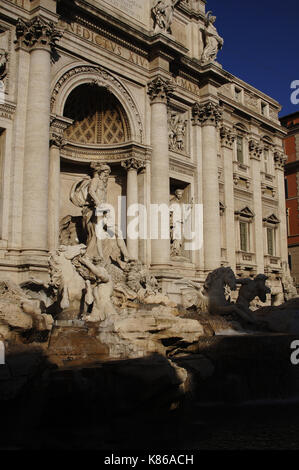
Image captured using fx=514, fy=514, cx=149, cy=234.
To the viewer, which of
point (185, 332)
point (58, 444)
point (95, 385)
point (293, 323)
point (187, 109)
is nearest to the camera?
point (58, 444)

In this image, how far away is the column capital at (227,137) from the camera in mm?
29031

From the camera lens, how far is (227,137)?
2925cm

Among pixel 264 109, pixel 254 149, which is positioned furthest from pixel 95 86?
pixel 264 109

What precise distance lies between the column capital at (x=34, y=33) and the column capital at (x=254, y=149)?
16.4 meters

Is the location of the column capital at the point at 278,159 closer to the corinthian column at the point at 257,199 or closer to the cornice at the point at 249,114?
the cornice at the point at 249,114

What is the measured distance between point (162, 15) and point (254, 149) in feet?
35.7

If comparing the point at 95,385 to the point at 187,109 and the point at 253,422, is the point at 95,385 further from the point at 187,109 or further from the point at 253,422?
the point at 187,109

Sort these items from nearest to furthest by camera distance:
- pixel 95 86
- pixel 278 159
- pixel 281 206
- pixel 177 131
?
1. pixel 95 86
2. pixel 177 131
3. pixel 281 206
4. pixel 278 159

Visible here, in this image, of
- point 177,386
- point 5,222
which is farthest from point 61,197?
point 177,386

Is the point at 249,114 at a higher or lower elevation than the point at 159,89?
higher

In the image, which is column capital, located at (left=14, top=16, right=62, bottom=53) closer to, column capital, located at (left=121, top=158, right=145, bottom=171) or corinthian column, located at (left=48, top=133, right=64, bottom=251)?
corinthian column, located at (left=48, top=133, right=64, bottom=251)

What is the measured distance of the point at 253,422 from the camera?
37.9 feet

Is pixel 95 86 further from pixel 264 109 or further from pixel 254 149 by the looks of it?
pixel 264 109

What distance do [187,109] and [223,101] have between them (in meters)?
4.11
